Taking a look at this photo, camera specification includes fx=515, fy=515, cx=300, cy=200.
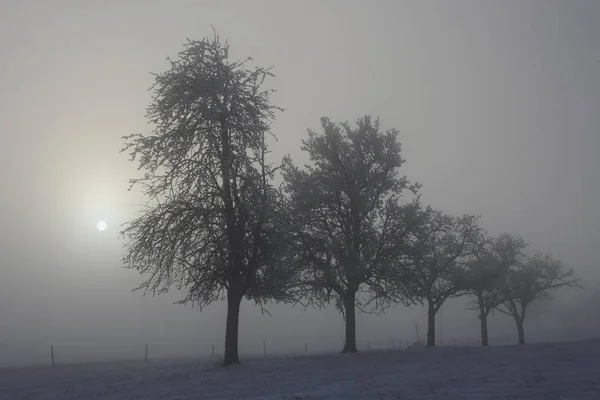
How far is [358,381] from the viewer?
49.4 feet

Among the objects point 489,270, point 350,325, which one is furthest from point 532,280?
point 350,325

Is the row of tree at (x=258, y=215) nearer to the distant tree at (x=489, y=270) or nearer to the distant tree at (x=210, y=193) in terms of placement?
the distant tree at (x=210, y=193)

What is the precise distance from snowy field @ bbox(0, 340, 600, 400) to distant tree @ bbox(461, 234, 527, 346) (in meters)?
24.9

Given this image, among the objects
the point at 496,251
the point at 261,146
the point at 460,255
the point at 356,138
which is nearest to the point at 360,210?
the point at 356,138

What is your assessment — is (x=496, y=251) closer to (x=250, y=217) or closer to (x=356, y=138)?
(x=356, y=138)

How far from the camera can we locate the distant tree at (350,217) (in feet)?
93.1

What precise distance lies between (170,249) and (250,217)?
12.4ft

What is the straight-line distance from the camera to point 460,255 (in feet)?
137

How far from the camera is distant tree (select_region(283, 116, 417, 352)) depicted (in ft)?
93.1

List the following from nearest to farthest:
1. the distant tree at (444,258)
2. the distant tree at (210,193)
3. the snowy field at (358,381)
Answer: the snowy field at (358,381) < the distant tree at (210,193) < the distant tree at (444,258)

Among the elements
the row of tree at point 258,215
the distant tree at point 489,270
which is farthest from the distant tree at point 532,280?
the row of tree at point 258,215

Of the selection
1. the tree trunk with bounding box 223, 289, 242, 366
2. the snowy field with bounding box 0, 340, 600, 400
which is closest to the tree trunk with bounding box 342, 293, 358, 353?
the snowy field with bounding box 0, 340, 600, 400

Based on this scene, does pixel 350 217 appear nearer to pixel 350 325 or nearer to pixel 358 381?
pixel 350 325

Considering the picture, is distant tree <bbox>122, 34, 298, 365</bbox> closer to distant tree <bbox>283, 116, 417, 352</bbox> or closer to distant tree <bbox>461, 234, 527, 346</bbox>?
distant tree <bbox>283, 116, 417, 352</bbox>
